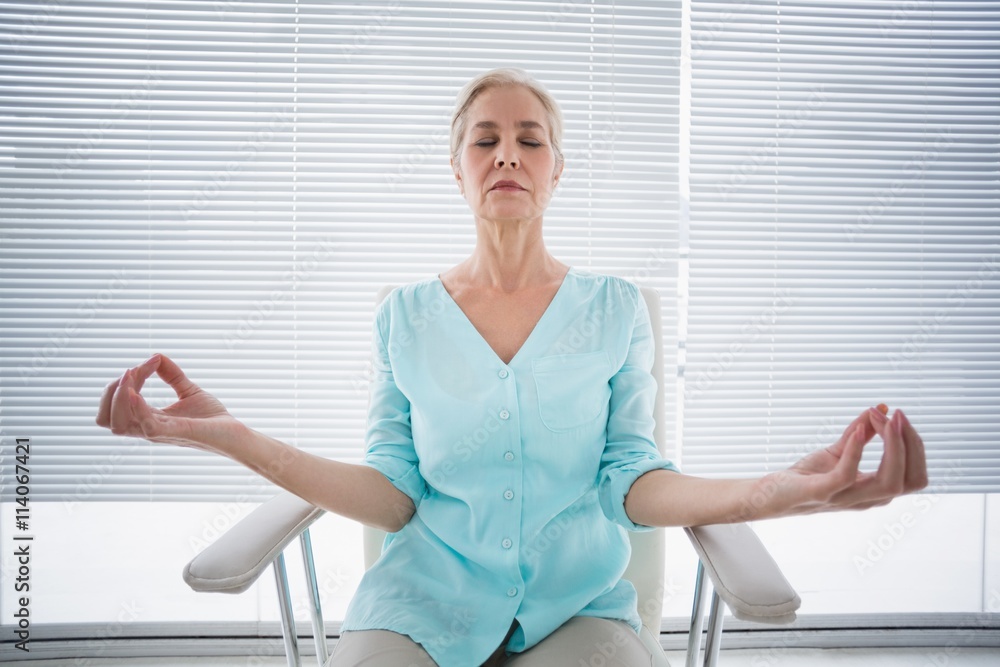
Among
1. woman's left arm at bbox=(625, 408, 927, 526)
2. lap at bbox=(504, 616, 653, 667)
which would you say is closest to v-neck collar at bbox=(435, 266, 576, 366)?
woman's left arm at bbox=(625, 408, 927, 526)

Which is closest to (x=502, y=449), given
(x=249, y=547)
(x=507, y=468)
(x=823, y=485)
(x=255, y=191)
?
(x=507, y=468)

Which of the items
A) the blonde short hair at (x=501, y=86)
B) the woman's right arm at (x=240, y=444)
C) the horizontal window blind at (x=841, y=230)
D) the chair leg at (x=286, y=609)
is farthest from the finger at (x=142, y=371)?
the horizontal window blind at (x=841, y=230)

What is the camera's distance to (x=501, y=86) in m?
1.20

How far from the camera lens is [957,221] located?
1922mm

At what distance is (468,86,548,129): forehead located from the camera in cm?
119

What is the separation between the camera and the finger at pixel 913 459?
66 cm

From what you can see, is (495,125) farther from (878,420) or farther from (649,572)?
(649,572)

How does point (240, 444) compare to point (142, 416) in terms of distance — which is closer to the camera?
point (142, 416)

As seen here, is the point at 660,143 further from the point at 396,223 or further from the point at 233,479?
the point at 233,479

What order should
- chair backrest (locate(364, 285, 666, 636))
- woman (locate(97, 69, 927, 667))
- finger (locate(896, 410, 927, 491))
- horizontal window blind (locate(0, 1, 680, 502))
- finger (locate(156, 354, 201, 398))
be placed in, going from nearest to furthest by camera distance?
1. finger (locate(896, 410, 927, 491))
2. finger (locate(156, 354, 201, 398))
3. woman (locate(97, 69, 927, 667))
4. chair backrest (locate(364, 285, 666, 636))
5. horizontal window blind (locate(0, 1, 680, 502))

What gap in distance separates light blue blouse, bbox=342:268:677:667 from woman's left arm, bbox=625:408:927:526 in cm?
13

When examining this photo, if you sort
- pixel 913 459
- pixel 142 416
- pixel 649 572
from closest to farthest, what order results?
pixel 913 459
pixel 142 416
pixel 649 572

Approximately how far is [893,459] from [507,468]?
615mm

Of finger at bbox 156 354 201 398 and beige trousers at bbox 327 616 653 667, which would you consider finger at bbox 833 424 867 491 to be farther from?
finger at bbox 156 354 201 398
